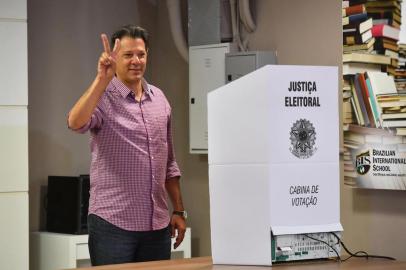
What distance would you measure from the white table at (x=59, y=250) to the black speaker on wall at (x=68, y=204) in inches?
2.6

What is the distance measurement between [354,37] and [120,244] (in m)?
1.49

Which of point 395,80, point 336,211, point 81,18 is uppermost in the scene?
point 81,18

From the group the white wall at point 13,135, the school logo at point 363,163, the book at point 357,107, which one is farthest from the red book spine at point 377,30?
the white wall at point 13,135

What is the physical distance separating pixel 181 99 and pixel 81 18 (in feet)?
2.87

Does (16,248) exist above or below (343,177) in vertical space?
below

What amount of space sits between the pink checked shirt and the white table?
5.24 ft

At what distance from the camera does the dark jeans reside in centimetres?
277

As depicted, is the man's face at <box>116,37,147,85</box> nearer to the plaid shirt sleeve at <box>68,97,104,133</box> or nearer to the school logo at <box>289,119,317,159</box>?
the plaid shirt sleeve at <box>68,97,104,133</box>

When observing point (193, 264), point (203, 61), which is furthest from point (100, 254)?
point (203, 61)

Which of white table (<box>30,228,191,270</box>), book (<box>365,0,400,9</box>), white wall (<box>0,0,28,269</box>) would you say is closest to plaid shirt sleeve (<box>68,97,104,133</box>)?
A: book (<box>365,0,400,9</box>)

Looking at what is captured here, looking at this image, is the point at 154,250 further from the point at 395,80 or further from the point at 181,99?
the point at 181,99

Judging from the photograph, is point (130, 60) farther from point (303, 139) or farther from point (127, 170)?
point (303, 139)

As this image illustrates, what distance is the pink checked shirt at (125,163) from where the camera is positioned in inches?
111

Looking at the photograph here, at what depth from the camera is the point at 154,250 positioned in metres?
2.86
